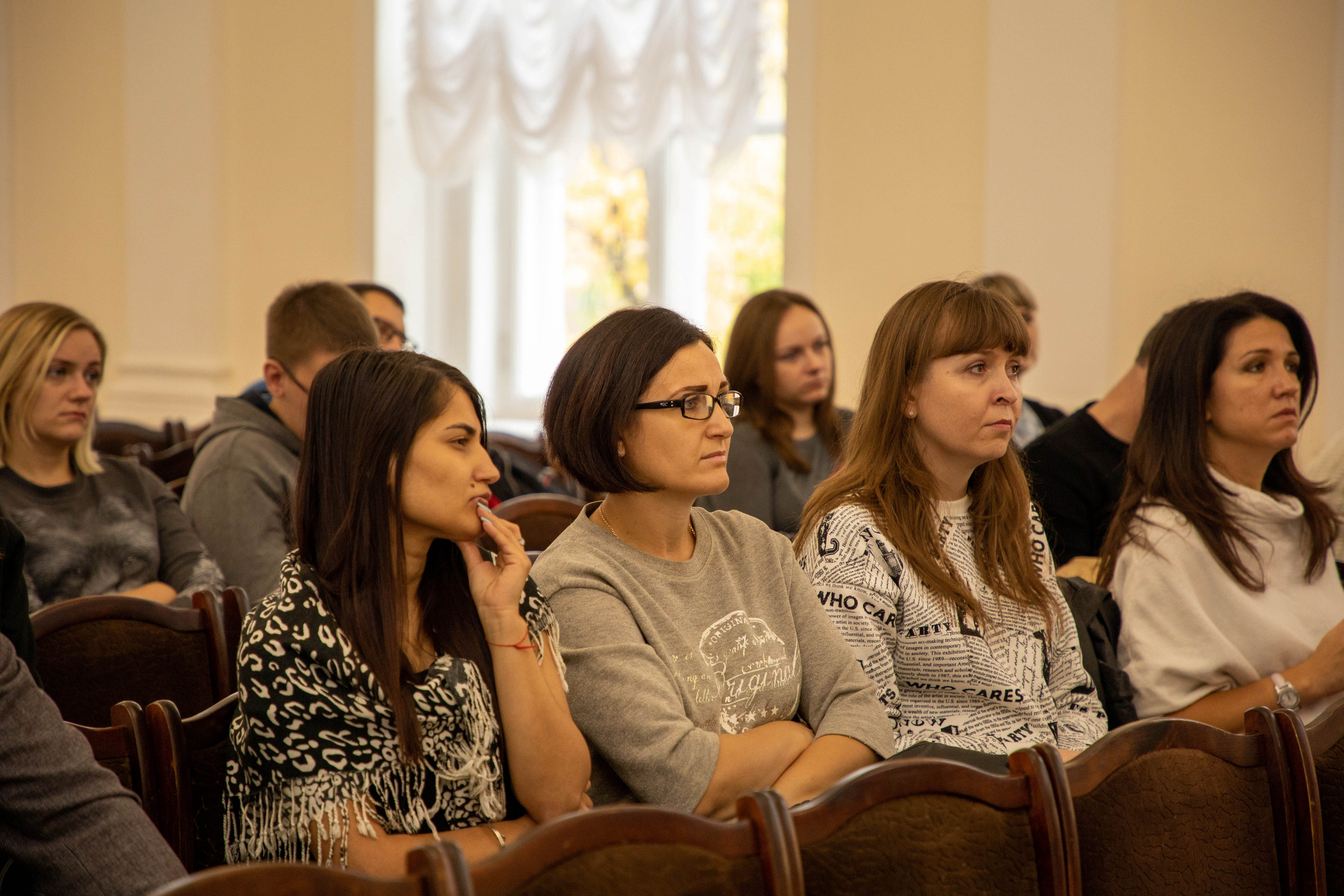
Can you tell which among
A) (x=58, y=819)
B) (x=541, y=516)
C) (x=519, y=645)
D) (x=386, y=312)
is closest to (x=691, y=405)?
(x=519, y=645)

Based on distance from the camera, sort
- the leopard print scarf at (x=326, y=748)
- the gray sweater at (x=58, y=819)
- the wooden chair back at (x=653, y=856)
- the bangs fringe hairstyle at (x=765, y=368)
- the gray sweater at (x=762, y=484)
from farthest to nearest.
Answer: the bangs fringe hairstyle at (x=765, y=368), the gray sweater at (x=762, y=484), the leopard print scarf at (x=326, y=748), the gray sweater at (x=58, y=819), the wooden chair back at (x=653, y=856)

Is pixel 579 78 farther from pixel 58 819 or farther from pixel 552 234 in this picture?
pixel 58 819

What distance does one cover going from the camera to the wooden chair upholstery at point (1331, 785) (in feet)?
5.32

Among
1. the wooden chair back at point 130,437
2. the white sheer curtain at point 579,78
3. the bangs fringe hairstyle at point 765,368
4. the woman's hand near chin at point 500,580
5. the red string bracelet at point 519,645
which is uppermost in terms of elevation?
the white sheer curtain at point 579,78

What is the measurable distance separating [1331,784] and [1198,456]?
0.87m

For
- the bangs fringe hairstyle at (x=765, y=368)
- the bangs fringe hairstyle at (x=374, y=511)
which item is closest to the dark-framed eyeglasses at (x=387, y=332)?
the bangs fringe hairstyle at (x=765, y=368)

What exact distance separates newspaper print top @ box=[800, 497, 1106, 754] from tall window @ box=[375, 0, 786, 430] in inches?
166

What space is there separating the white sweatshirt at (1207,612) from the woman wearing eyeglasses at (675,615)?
713 mm

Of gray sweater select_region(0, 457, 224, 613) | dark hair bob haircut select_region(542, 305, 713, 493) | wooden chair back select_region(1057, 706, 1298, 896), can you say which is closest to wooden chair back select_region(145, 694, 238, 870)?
dark hair bob haircut select_region(542, 305, 713, 493)

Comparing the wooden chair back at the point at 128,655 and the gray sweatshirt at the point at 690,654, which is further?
the wooden chair back at the point at 128,655

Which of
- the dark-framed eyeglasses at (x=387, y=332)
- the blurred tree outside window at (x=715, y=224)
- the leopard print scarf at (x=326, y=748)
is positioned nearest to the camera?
the leopard print scarf at (x=326, y=748)

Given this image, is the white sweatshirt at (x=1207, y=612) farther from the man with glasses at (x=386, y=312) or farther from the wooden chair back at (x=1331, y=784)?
the man with glasses at (x=386, y=312)

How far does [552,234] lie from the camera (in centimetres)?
653

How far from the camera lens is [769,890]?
1.23 metres
